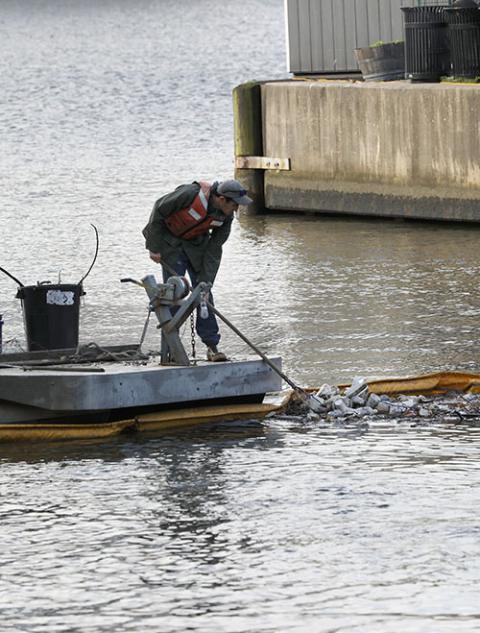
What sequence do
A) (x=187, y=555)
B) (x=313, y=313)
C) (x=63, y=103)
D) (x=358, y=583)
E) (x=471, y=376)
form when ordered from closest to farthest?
1. (x=358, y=583)
2. (x=187, y=555)
3. (x=471, y=376)
4. (x=313, y=313)
5. (x=63, y=103)

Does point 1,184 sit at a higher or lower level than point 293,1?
lower

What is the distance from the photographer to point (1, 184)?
27.2 meters

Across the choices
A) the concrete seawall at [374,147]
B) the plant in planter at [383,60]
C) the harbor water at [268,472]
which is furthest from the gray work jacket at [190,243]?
the plant in planter at [383,60]

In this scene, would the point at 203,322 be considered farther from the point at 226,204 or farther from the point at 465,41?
the point at 465,41

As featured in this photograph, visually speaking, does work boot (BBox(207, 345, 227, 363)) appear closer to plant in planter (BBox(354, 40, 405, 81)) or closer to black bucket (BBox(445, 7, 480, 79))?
black bucket (BBox(445, 7, 480, 79))

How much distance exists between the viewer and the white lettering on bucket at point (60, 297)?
12.5 metres

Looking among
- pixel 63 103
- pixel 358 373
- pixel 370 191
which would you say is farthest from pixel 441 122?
pixel 63 103

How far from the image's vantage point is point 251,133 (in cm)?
2277

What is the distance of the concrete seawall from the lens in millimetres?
20156

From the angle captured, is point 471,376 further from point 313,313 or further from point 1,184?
point 1,184

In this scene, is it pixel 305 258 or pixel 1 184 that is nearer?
pixel 305 258

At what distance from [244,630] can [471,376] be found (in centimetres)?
443

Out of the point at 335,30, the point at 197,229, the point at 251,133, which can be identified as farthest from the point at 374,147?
the point at 197,229

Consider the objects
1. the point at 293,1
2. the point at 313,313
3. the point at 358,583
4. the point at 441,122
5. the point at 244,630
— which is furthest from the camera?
the point at 293,1
